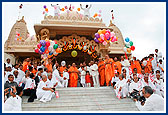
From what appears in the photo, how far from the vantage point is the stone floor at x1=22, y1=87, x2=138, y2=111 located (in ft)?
14.1

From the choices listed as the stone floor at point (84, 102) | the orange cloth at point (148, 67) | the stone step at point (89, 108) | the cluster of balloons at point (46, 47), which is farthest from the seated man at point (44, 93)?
the orange cloth at point (148, 67)

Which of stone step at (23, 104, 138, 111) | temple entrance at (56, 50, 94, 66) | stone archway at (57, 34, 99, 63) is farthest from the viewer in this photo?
temple entrance at (56, 50, 94, 66)

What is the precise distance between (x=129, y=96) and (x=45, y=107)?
307 centimetres

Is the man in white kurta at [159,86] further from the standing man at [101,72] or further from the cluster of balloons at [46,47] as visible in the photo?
the cluster of balloons at [46,47]

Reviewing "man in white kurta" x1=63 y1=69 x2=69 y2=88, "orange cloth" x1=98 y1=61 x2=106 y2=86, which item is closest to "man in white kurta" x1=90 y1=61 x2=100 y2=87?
"orange cloth" x1=98 y1=61 x2=106 y2=86

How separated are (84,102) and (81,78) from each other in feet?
8.96

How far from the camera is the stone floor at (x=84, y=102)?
431 centimetres

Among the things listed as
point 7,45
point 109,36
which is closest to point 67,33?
point 109,36

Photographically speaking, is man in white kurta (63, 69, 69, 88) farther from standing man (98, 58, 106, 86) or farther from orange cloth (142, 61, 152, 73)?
orange cloth (142, 61, 152, 73)

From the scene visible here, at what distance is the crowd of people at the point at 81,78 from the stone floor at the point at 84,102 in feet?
0.83

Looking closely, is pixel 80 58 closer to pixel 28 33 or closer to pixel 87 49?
pixel 87 49

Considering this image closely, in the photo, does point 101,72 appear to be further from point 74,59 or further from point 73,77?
point 74,59

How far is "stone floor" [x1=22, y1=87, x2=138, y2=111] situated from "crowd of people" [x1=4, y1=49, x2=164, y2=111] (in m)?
0.25

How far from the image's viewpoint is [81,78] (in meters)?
7.41
